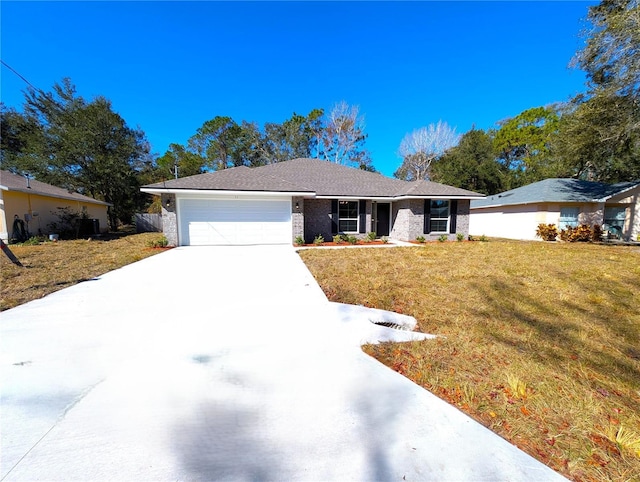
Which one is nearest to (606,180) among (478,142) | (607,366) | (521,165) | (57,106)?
(521,165)

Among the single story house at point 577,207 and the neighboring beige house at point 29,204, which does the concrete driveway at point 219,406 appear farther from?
the single story house at point 577,207

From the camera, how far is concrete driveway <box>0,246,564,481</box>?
151 centimetres

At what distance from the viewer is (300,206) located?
11.6 m

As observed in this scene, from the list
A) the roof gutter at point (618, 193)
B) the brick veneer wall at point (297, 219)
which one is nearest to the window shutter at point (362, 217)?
the brick veneer wall at point (297, 219)

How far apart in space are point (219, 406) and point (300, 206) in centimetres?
1003

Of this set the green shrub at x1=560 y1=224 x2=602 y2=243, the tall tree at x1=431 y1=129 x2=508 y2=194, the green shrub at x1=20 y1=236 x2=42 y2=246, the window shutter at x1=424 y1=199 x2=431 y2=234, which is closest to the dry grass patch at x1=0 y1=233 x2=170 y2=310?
the green shrub at x1=20 y1=236 x2=42 y2=246

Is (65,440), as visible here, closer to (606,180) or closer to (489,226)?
(489,226)

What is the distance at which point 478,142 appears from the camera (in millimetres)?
24844

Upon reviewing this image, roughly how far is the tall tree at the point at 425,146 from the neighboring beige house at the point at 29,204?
27.6 metres

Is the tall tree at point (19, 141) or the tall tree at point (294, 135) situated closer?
the tall tree at point (19, 141)

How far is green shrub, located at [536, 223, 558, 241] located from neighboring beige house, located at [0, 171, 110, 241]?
27.6 metres

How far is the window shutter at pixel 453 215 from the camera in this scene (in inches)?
524

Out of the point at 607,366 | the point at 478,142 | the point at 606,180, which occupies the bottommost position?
the point at 607,366

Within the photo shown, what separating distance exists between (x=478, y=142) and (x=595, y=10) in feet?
50.7
